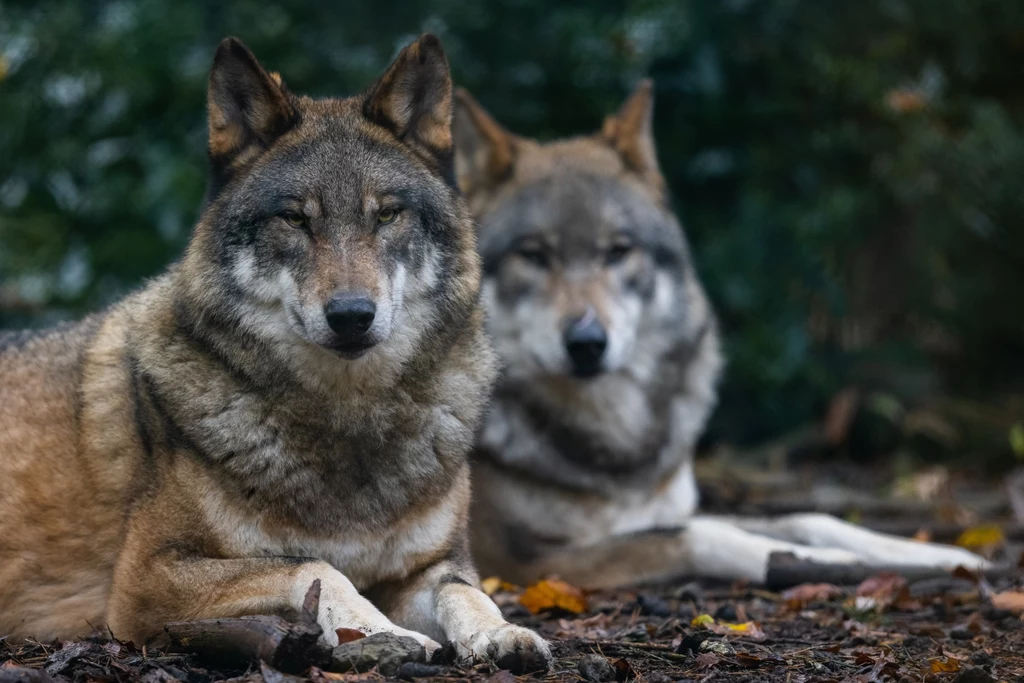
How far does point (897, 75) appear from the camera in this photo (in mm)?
8906

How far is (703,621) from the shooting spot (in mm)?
4285

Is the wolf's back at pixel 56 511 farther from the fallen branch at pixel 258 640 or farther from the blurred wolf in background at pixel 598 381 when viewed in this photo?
the blurred wolf in background at pixel 598 381

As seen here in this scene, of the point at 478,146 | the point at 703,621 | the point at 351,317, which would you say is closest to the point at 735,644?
the point at 703,621

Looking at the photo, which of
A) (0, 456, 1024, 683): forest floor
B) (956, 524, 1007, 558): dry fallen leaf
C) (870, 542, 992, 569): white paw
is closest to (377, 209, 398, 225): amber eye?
(0, 456, 1024, 683): forest floor

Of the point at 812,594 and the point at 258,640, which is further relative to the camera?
the point at 812,594

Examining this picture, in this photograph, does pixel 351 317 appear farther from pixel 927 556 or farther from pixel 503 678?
pixel 927 556

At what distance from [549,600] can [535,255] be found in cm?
191

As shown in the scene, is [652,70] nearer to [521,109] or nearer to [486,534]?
[521,109]

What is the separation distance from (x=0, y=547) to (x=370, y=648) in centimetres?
155

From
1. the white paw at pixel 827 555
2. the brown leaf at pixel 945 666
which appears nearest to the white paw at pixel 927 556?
the white paw at pixel 827 555

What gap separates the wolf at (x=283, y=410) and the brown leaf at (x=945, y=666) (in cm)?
128

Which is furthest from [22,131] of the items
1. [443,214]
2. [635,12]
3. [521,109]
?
[443,214]

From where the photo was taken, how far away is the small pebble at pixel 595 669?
3.32 m

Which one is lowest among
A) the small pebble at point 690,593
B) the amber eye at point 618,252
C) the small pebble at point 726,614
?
the small pebble at point 690,593
